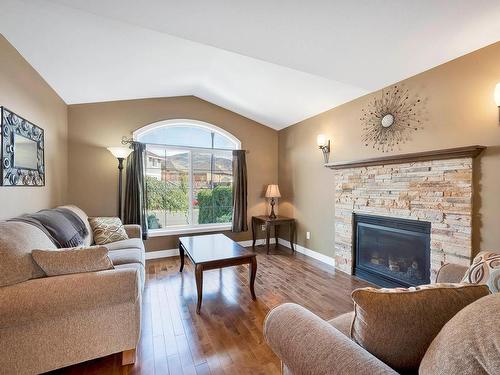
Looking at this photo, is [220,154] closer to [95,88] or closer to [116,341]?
[95,88]

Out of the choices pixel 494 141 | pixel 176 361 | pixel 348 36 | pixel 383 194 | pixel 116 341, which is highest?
pixel 348 36

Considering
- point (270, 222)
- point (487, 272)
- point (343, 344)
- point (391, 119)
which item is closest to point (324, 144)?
point (391, 119)

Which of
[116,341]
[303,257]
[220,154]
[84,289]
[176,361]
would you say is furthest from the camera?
[220,154]

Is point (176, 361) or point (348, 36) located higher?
point (348, 36)

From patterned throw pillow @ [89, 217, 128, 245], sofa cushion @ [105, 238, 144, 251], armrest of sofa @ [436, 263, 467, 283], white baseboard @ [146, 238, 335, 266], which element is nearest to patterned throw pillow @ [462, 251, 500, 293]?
armrest of sofa @ [436, 263, 467, 283]

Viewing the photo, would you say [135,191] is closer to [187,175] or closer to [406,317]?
[187,175]

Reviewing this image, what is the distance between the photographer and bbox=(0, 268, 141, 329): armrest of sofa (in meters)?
1.30

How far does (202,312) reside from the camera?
2.30m

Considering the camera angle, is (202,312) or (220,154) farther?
(220,154)

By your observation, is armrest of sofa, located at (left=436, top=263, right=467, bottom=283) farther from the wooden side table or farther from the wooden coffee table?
the wooden side table

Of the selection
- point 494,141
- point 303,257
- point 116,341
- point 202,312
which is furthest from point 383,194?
point 116,341

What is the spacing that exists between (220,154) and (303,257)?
2421 mm

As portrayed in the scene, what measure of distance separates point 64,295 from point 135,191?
2454 mm

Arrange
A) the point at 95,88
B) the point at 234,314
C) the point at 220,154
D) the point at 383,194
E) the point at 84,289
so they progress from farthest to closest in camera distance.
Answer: the point at 220,154, the point at 95,88, the point at 383,194, the point at 234,314, the point at 84,289
